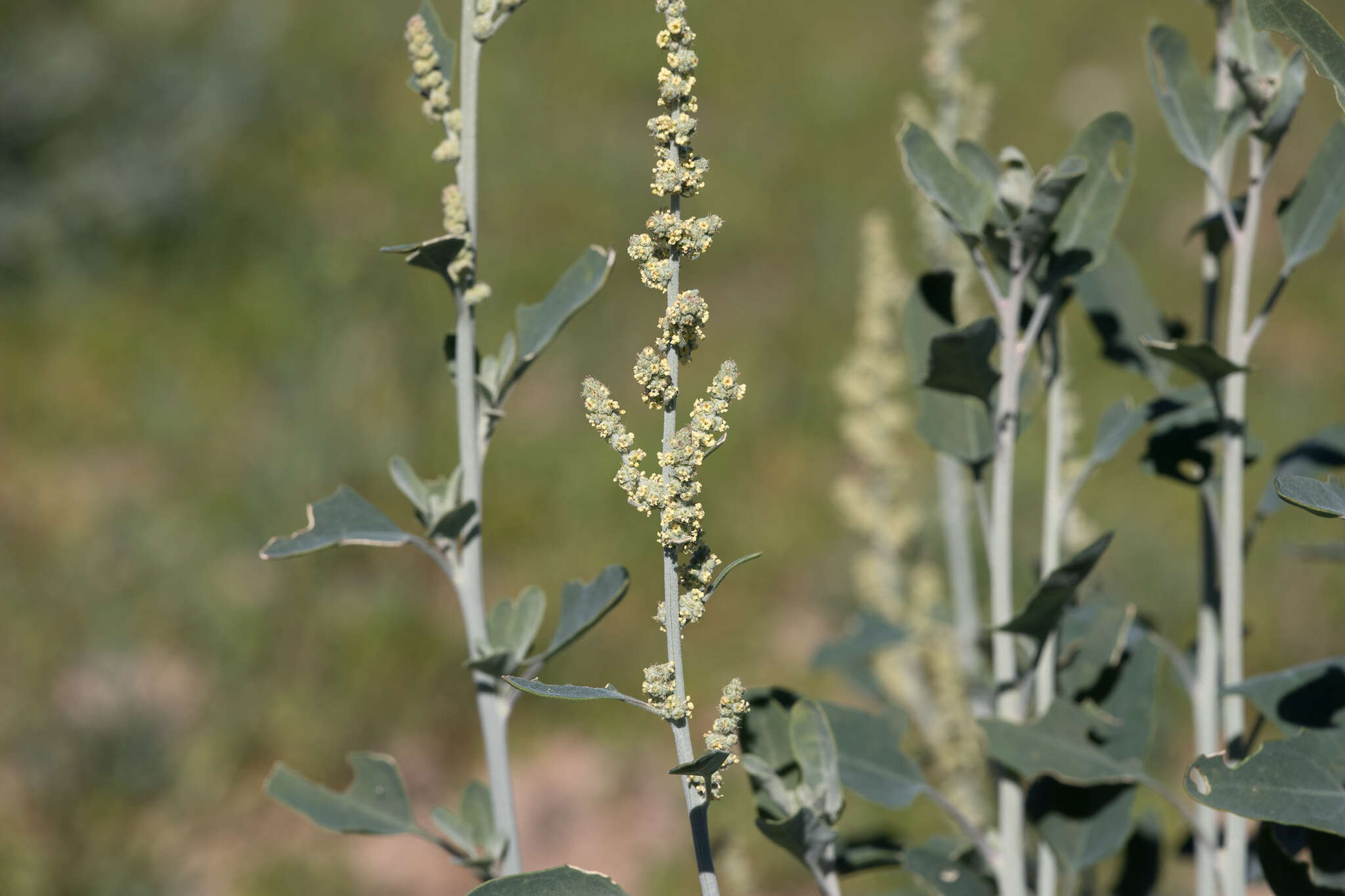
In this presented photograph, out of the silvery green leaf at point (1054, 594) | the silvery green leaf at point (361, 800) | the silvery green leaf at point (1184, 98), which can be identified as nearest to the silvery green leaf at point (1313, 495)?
the silvery green leaf at point (1054, 594)

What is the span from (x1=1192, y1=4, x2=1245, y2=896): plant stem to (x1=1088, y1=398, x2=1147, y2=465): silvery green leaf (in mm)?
131

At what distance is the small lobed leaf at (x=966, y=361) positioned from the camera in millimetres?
1193

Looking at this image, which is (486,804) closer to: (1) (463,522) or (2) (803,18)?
(1) (463,522)

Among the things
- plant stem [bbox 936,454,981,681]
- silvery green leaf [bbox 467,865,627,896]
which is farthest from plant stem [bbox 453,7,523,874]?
plant stem [bbox 936,454,981,681]

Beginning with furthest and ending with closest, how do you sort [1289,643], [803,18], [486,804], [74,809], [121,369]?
[803,18] → [121,369] → [1289,643] → [74,809] → [486,804]

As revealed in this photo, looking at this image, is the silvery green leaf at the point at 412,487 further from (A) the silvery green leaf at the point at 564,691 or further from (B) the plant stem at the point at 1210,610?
(B) the plant stem at the point at 1210,610

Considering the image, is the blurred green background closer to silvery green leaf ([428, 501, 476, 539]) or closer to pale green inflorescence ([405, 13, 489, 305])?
silvery green leaf ([428, 501, 476, 539])

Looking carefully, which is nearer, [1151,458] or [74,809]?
[1151,458]

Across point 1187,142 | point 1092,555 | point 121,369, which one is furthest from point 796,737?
point 121,369

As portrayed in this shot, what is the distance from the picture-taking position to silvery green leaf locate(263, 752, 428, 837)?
1.29m

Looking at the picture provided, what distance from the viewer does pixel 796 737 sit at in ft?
3.80

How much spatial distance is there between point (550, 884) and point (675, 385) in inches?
17.7

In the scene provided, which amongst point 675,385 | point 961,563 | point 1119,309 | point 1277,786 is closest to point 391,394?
point 961,563

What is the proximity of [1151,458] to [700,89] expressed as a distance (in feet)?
17.3
